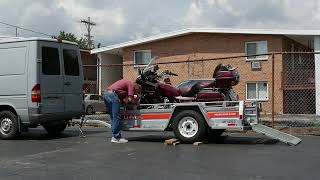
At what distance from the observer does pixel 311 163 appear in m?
9.27

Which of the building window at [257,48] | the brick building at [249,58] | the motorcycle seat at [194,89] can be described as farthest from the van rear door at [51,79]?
the building window at [257,48]

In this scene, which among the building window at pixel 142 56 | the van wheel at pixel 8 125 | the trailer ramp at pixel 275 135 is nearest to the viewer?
the trailer ramp at pixel 275 135

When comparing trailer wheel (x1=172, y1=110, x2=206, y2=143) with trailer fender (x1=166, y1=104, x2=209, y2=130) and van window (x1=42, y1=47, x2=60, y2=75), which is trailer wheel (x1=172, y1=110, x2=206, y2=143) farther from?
van window (x1=42, y1=47, x2=60, y2=75)

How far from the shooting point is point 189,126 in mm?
12281

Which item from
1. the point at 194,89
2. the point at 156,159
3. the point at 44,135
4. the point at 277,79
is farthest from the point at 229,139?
the point at 277,79

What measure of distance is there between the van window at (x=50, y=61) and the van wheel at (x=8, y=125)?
148 centimetres

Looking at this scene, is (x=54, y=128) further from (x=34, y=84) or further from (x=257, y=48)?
(x=257, y=48)

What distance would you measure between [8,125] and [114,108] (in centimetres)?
317

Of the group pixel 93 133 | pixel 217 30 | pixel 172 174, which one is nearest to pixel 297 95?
pixel 217 30

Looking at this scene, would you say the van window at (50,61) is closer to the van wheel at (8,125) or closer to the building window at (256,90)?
the van wheel at (8,125)

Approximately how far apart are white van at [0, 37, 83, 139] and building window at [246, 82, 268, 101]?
16929 mm

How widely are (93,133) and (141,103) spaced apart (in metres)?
3.04

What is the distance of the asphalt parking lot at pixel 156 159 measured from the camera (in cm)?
839

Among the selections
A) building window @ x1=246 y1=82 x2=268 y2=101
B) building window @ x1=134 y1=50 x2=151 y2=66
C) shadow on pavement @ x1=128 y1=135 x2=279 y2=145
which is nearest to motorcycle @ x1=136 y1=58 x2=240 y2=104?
shadow on pavement @ x1=128 y1=135 x2=279 y2=145
